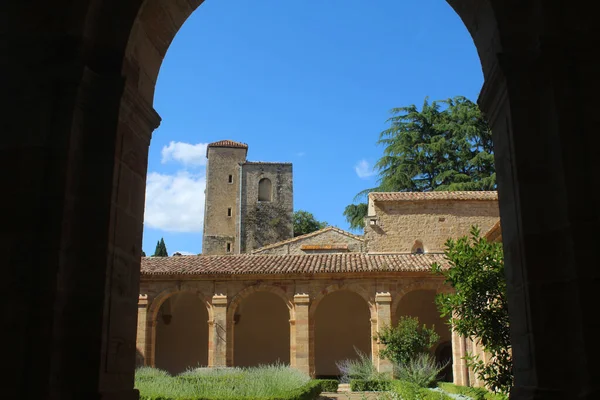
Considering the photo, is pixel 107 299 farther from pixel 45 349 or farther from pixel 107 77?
pixel 107 77

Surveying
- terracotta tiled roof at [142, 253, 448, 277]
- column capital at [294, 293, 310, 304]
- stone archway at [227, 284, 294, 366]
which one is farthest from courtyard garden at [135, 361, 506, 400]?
stone archway at [227, 284, 294, 366]

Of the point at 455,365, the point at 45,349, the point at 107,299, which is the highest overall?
the point at 107,299

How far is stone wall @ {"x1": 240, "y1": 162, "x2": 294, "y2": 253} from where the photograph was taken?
40.4 meters

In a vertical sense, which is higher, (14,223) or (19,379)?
(14,223)

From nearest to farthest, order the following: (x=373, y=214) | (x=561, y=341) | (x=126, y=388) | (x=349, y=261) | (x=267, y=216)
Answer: (x=561, y=341)
(x=126, y=388)
(x=349, y=261)
(x=373, y=214)
(x=267, y=216)

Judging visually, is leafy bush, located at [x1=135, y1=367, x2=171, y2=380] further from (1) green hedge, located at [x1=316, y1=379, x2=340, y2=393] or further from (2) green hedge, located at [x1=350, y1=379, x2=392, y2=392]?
(2) green hedge, located at [x1=350, y1=379, x2=392, y2=392]

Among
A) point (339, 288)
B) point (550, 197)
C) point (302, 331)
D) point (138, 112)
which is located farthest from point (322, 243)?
point (550, 197)

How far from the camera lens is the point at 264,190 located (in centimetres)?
4162

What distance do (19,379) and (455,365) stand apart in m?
16.3

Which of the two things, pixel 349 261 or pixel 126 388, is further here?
pixel 349 261

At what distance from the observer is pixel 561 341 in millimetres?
3086

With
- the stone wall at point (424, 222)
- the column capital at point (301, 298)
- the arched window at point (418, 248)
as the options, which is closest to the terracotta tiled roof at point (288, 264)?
the column capital at point (301, 298)

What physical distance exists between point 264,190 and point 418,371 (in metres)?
27.3

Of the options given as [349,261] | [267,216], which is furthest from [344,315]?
[267,216]
